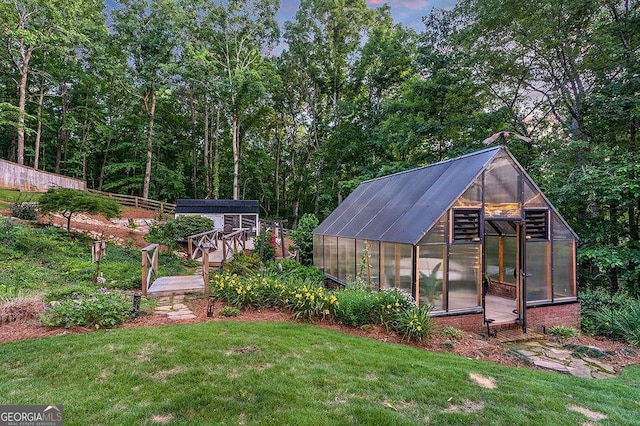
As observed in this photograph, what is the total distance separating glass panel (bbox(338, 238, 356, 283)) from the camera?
28.3 ft

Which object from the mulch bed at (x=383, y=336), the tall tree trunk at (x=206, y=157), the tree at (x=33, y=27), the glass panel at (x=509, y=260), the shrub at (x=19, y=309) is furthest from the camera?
the tall tree trunk at (x=206, y=157)

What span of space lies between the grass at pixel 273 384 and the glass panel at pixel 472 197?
10.1 feet

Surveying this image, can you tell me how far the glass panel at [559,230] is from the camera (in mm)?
7117

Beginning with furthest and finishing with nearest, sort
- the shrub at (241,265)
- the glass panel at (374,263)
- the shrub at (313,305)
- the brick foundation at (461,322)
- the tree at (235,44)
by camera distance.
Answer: the tree at (235,44) → the shrub at (241,265) → the glass panel at (374,263) → the brick foundation at (461,322) → the shrub at (313,305)

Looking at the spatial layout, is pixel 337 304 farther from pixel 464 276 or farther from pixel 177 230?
pixel 177 230

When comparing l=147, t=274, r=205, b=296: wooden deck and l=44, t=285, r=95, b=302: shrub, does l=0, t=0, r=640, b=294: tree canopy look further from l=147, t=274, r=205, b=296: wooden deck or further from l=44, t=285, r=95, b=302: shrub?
l=44, t=285, r=95, b=302: shrub

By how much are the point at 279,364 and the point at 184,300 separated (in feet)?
12.3

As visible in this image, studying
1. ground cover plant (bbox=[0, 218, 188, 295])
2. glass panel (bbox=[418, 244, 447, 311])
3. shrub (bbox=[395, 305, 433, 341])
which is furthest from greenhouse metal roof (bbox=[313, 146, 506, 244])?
ground cover plant (bbox=[0, 218, 188, 295])

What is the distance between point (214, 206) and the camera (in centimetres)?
1903

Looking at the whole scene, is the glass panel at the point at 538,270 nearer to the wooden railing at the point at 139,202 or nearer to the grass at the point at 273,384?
the grass at the point at 273,384

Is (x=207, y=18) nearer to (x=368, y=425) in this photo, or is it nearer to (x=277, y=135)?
(x=277, y=135)

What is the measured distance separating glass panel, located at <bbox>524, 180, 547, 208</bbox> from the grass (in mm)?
3438

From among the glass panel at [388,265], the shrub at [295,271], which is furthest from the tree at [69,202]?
the glass panel at [388,265]

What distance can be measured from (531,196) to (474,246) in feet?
6.42
